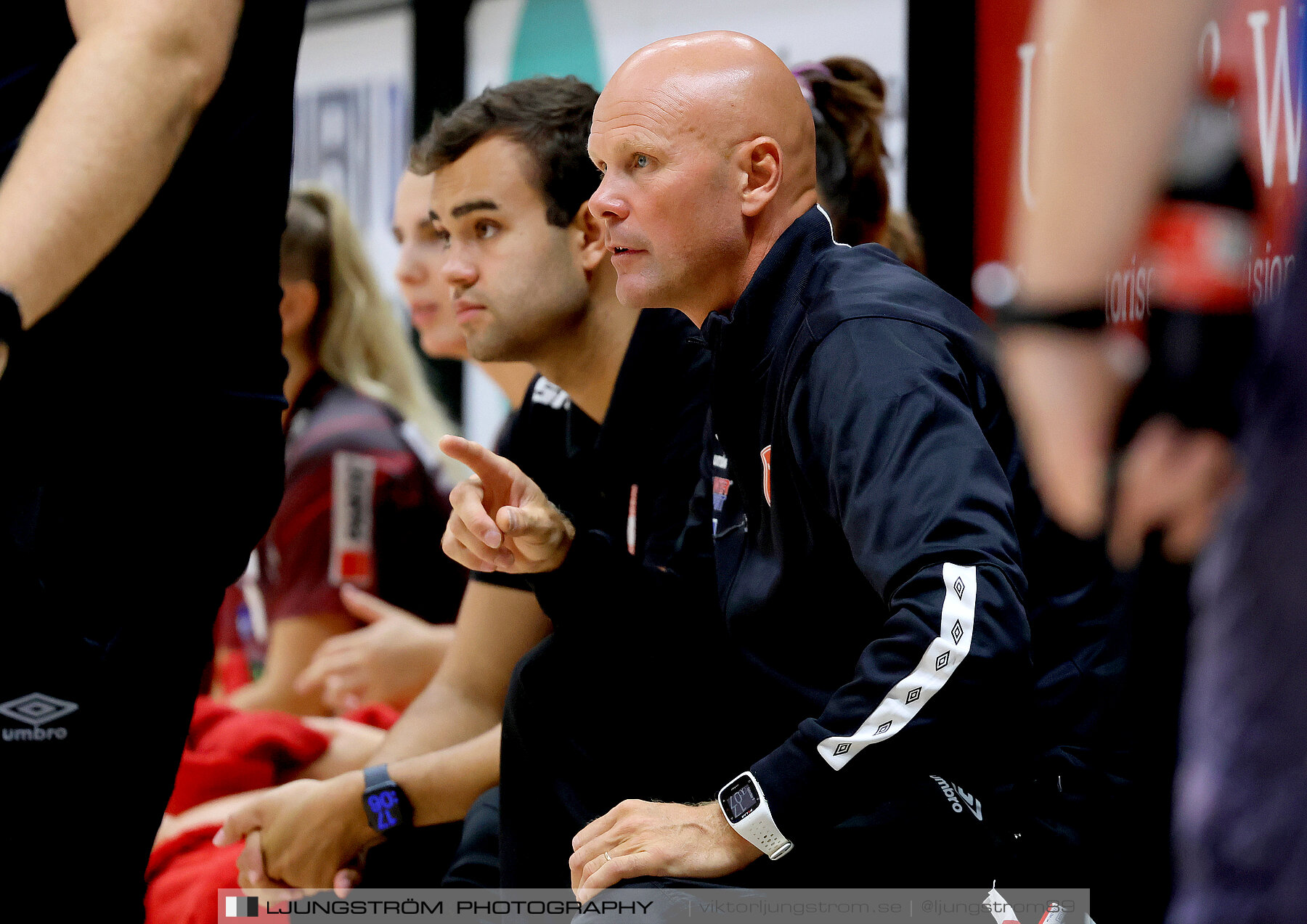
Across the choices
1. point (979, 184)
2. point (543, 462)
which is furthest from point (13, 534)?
point (979, 184)

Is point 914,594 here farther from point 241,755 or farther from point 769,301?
point 241,755

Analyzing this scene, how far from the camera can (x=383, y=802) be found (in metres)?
1.87

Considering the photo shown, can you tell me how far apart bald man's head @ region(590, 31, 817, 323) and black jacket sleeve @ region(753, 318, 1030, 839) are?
36cm

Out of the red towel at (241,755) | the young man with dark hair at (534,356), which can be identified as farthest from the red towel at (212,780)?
the young man with dark hair at (534,356)

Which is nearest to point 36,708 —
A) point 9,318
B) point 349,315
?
point 9,318

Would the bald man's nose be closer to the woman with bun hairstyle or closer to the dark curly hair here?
the dark curly hair

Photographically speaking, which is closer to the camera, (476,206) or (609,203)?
(609,203)

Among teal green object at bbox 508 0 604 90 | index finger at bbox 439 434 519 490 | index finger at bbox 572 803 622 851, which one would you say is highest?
teal green object at bbox 508 0 604 90

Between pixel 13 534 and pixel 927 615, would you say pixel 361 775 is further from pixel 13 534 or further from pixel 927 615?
pixel 927 615

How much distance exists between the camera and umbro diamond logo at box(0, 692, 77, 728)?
1152 mm

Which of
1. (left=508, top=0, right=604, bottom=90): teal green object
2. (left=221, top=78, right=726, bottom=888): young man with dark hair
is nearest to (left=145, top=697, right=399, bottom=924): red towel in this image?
(left=221, top=78, right=726, bottom=888): young man with dark hair

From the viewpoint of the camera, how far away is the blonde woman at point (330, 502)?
311cm

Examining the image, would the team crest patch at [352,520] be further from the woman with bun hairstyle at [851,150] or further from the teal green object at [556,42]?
the teal green object at [556,42]

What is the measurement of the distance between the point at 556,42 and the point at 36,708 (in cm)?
380
